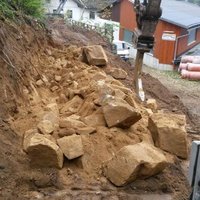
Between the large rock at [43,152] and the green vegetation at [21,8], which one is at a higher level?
the green vegetation at [21,8]

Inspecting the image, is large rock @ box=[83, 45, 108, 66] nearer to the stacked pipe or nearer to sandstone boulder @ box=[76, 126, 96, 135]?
sandstone boulder @ box=[76, 126, 96, 135]

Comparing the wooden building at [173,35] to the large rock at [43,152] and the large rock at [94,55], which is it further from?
the large rock at [43,152]

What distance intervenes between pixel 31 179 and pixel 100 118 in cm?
137

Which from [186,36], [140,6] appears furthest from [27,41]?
[186,36]

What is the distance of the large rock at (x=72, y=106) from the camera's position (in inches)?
213

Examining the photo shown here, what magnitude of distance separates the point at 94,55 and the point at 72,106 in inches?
79.5

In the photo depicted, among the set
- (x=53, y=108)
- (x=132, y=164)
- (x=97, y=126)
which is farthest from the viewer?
(x=53, y=108)

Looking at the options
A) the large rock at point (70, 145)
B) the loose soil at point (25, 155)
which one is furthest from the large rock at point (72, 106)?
the large rock at point (70, 145)

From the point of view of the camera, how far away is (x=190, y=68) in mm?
17984

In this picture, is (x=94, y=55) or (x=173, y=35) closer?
(x=94, y=55)

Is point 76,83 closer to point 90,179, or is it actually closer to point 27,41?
point 27,41

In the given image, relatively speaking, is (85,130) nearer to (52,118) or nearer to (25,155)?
(52,118)

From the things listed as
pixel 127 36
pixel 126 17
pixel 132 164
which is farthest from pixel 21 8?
pixel 126 17

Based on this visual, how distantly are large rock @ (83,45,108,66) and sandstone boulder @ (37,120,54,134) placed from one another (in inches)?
107
